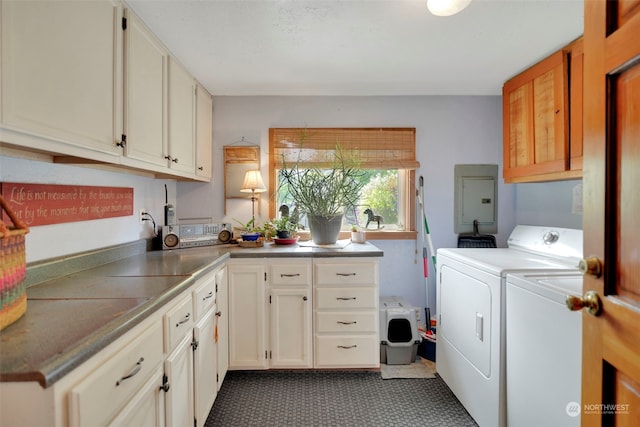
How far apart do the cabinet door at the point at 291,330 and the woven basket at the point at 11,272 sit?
143cm

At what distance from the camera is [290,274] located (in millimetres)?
2154

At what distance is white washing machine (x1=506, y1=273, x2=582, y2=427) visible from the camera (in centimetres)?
117

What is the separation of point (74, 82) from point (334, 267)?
1680 mm

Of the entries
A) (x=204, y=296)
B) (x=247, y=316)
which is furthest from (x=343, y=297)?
(x=204, y=296)

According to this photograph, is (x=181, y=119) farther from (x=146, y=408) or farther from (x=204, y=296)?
(x=146, y=408)

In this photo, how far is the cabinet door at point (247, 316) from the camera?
2146 mm

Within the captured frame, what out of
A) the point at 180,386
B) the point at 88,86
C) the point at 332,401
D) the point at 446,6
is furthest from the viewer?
the point at 332,401

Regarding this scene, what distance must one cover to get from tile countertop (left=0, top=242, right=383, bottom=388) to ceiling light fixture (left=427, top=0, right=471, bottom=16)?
173cm

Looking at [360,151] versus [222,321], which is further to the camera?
[360,151]

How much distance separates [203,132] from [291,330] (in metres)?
1.71

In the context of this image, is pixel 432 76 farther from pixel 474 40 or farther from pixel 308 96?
pixel 308 96

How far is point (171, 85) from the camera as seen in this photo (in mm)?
1938

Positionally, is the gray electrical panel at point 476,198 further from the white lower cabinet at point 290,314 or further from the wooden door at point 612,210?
the wooden door at point 612,210

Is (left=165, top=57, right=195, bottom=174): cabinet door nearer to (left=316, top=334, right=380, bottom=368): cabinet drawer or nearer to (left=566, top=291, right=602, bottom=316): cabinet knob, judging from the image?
(left=316, top=334, right=380, bottom=368): cabinet drawer
